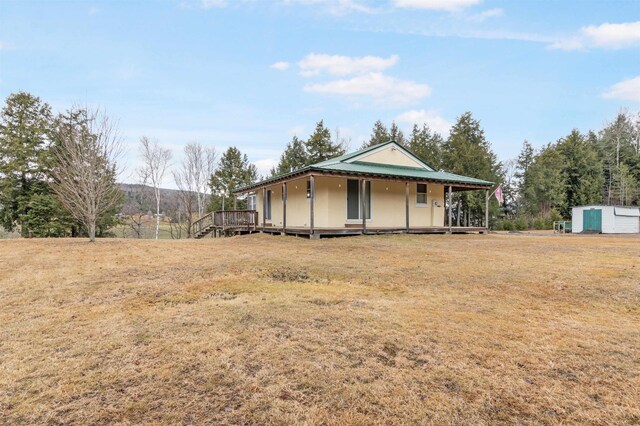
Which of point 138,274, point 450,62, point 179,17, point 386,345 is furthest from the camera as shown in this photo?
point 450,62

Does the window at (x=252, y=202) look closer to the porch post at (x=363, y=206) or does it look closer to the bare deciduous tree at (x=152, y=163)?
the porch post at (x=363, y=206)

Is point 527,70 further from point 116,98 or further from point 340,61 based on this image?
point 116,98

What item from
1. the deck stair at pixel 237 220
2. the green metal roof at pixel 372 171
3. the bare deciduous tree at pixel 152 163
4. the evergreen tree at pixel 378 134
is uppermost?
the evergreen tree at pixel 378 134

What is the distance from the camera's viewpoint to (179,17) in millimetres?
14602

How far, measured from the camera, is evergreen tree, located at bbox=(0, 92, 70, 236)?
69.2 ft

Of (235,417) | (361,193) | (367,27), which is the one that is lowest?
(235,417)

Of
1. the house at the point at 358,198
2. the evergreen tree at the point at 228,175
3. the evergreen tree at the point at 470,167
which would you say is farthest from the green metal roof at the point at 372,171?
the evergreen tree at the point at 228,175

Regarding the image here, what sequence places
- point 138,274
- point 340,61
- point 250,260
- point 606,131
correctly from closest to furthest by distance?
point 138,274
point 250,260
point 340,61
point 606,131

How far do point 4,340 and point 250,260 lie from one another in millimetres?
4944

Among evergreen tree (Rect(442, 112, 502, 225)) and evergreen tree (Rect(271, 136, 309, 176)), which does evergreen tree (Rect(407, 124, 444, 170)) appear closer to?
evergreen tree (Rect(442, 112, 502, 225))

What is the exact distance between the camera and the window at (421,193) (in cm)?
1695

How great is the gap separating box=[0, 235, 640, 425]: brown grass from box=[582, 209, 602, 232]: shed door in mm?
17596

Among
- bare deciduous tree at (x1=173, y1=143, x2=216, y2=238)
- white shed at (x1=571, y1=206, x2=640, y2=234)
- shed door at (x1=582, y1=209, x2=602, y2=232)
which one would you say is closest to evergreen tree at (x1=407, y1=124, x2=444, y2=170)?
shed door at (x1=582, y1=209, x2=602, y2=232)

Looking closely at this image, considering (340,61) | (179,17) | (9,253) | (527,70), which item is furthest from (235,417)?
(340,61)
